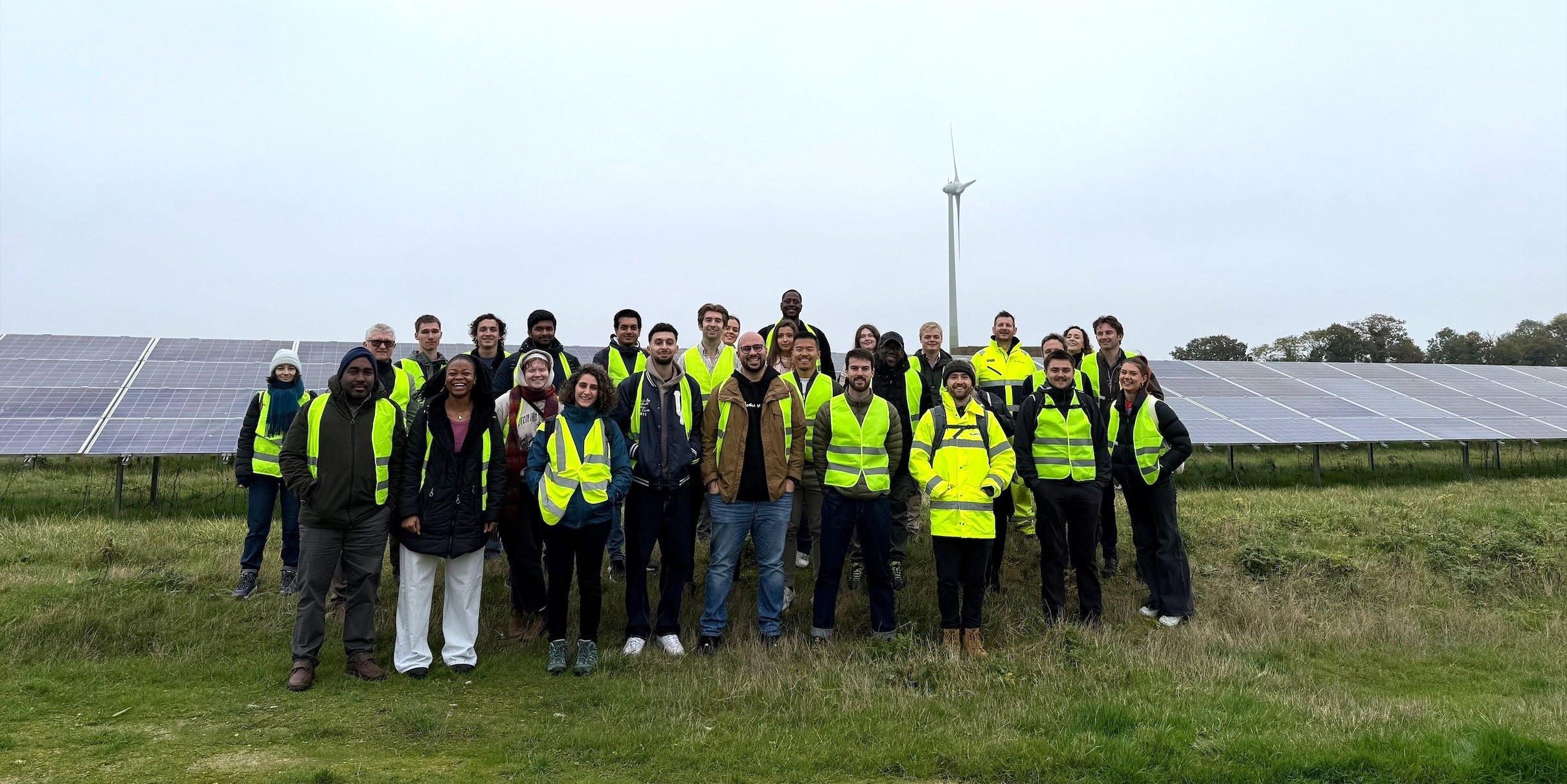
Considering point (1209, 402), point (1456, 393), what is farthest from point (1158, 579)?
point (1456, 393)

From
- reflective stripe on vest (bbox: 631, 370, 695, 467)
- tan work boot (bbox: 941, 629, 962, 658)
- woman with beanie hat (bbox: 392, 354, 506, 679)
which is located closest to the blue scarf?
Result: woman with beanie hat (bbox: 392, 354, 506, 679)

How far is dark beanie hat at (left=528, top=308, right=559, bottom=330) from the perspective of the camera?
6.97m

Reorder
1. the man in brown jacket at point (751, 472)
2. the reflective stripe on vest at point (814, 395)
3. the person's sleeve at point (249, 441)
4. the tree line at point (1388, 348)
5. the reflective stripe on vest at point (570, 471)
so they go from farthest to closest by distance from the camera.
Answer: the tree line at point (1388, 348)
the person's sleeve at point (249, 441)
the reflective stripe on vest at point (814, 395)
the man in brown jacket at point (751, 472)
the reflective stripe on vest at point (570, 471)

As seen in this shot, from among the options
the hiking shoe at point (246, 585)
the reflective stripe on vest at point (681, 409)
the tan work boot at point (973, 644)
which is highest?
the reflective stripe on vest at point (681, 409)

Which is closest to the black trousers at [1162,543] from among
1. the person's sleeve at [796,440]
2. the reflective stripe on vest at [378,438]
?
the person's sleeve at [796,440]

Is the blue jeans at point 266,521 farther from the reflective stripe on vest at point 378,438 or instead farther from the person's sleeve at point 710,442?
the person's sleeve at point 710,442

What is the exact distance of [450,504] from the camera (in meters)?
5.83

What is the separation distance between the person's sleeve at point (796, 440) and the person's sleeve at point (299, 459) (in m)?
3.05

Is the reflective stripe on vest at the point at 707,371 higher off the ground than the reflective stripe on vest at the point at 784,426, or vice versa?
the reflective stripe on vest at the point at 707,371

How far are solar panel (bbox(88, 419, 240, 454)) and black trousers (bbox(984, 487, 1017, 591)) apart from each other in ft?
29.3

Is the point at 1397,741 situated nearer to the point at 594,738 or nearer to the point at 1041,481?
the point at 1041,481

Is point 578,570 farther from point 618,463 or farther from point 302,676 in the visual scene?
point 302,676

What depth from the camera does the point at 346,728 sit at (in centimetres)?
493

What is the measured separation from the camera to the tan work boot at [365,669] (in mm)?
5828
